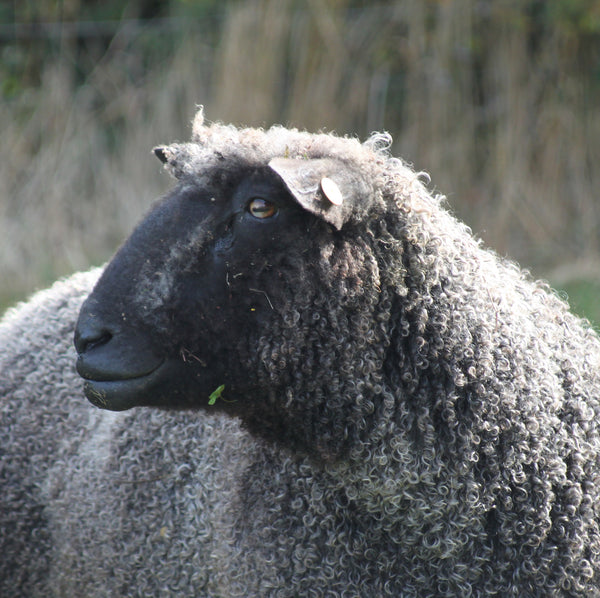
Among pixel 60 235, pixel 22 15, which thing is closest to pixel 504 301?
pixel 60 235

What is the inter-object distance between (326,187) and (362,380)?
0.62m

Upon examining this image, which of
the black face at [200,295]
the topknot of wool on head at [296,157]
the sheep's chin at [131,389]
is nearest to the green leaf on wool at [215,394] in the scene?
the black face at [200,295]

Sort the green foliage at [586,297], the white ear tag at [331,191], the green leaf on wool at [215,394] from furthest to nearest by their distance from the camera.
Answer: the green foliage at [586,297]
the green leaf on wool at [215,394]
the white ear tag at [331,191]

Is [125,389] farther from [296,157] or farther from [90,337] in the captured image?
[296,157]

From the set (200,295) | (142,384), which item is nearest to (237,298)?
(200,295)

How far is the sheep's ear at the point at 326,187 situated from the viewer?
7.96ft

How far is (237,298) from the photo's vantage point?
102 inches

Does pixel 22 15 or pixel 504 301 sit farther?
pixel 22 15

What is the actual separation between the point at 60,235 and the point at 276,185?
7.76 meters

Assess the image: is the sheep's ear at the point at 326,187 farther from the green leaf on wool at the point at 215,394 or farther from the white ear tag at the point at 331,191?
the green leaf on wool at the point at 215,394

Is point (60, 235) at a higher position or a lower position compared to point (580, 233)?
lower

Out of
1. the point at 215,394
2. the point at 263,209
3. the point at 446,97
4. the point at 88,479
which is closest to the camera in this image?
the point at 263,209

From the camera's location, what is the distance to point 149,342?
2607 mm

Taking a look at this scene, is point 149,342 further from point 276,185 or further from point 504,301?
point 504,301
